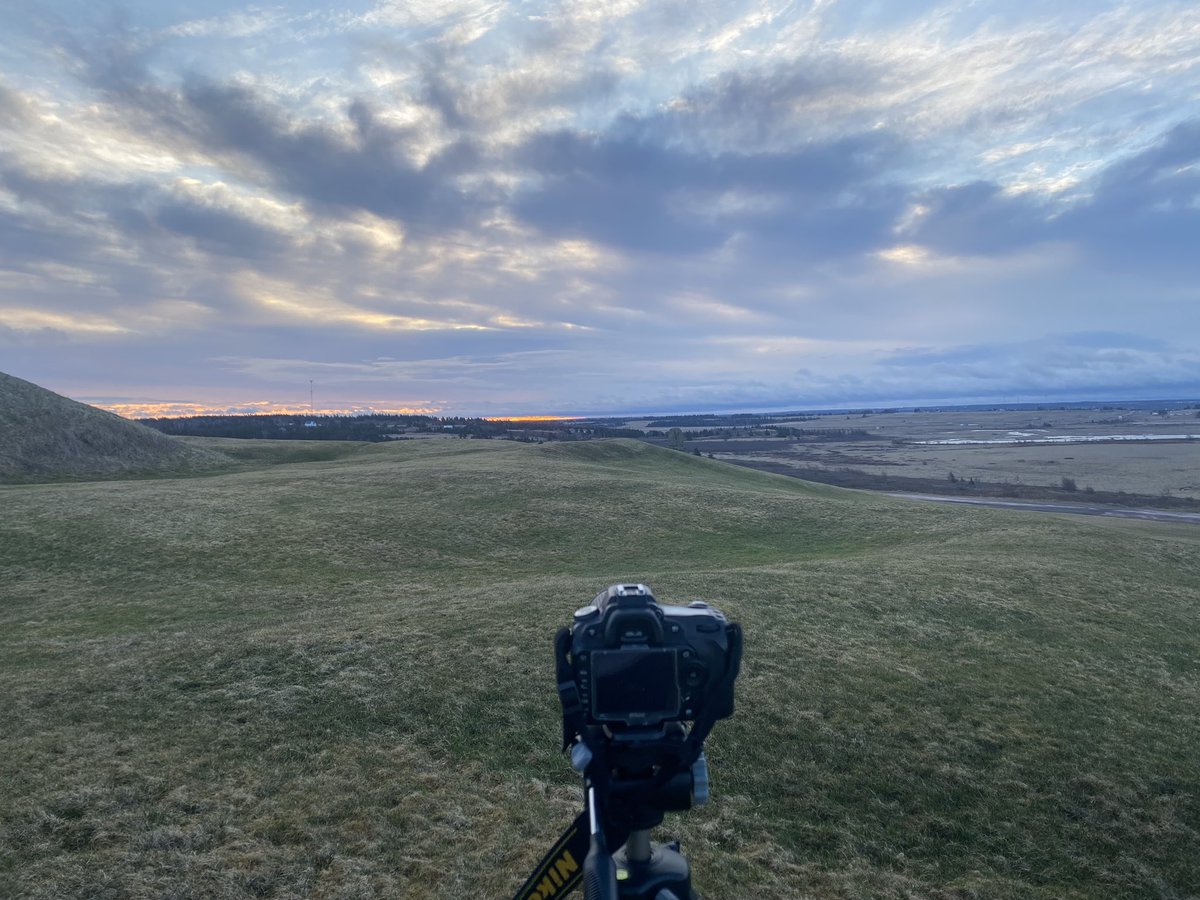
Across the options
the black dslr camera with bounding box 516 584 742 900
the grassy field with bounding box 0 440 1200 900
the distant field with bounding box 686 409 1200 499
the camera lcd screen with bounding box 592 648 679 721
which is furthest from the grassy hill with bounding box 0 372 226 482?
the distant field with bounding box 686 409 1200 499

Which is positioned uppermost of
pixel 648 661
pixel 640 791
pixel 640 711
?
pixel 648 661

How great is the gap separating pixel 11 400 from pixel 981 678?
242 ft

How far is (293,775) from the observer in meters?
8.95

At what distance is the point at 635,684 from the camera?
345 cm

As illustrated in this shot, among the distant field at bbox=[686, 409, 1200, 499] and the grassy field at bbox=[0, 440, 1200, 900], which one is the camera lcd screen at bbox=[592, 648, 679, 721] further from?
the distant field at bbox=[686, 409, 1200, 499]

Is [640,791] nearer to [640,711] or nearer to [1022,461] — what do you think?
[640,711]

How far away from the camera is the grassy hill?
4903 centimetres

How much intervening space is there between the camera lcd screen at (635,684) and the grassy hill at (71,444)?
58.0 meters

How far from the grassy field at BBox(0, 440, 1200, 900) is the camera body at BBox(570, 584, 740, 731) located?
186 inches

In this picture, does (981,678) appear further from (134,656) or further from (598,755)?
(134,656)

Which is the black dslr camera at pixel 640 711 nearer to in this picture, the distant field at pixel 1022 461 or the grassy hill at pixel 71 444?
the grassy hill at pixel 71 444

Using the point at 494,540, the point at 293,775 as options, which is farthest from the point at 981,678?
the point at 494,540

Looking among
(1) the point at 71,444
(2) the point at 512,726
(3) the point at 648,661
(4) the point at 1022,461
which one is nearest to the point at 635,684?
(3) the point at 648,661

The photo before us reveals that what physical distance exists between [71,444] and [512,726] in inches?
2354
